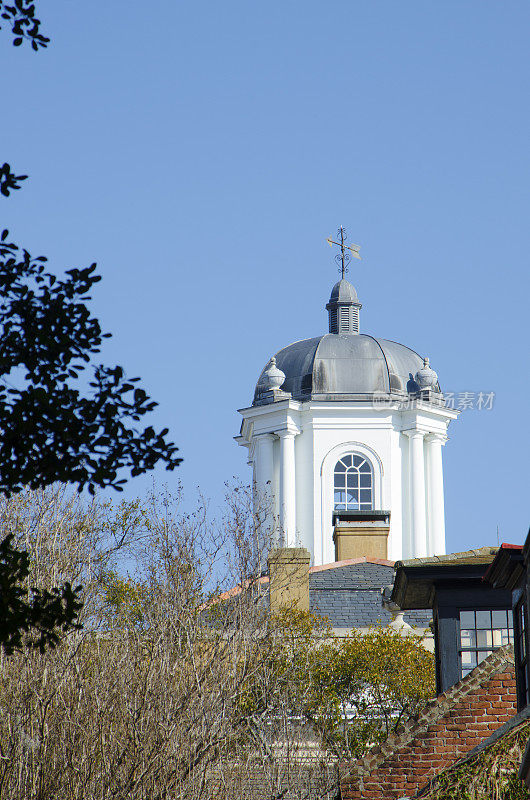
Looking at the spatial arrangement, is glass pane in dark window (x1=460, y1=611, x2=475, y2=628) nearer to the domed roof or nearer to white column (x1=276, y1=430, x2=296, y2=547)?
white column (x1=276, y1=430, x2=296, y2=547)

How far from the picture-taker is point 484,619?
17547mm

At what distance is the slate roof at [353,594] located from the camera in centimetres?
3353

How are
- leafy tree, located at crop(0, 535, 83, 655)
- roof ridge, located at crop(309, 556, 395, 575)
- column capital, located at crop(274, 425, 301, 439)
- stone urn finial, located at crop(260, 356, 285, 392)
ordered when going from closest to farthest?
leafy tree, located at crop(0, 535, 83, 655)
roof ridge, located at crop(309, 556, 395, 575)
column capital, located at crop(274, 425, 301, 439)
stone urn finial, located at crop(260, 356, 285, 392)

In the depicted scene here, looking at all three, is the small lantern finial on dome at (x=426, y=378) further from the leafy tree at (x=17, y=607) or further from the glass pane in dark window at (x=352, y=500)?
A: the leafy tree at (x=17, y=607)

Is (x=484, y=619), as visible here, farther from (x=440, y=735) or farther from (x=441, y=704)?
(x=440, y=735)

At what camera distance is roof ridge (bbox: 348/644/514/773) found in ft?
53.0

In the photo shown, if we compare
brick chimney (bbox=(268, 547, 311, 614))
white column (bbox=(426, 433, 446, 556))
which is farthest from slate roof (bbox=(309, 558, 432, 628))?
white column (bbox=(426, 433, 446, 556))

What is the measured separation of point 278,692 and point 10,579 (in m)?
17.8

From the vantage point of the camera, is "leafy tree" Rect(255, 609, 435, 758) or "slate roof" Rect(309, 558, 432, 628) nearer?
"leafy tree" Rect(255, 609, 435, 758)

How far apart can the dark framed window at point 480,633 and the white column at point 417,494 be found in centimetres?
3496

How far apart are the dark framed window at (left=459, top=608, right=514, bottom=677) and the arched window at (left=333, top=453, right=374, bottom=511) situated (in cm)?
3609

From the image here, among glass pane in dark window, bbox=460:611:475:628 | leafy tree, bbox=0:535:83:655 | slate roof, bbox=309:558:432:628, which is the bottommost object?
leafy tree, bbox=0:535:83:655

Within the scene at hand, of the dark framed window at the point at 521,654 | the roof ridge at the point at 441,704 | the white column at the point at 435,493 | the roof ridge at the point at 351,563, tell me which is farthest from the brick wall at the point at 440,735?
the white column at the point at 435,493

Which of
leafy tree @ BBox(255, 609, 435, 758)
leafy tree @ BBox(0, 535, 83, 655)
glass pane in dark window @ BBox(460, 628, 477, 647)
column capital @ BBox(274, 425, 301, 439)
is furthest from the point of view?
column capital @ BBox(274, 425, 301, 439)
